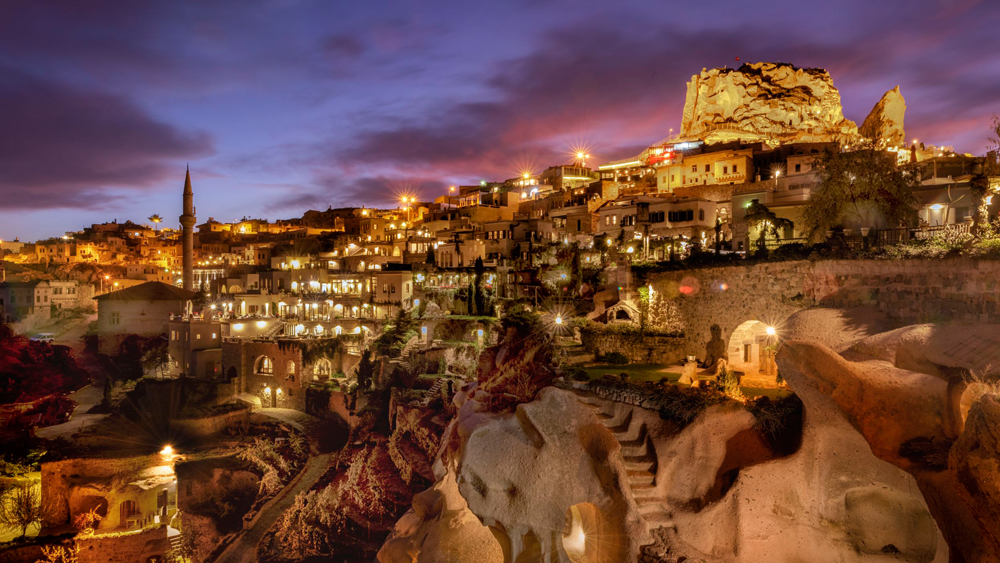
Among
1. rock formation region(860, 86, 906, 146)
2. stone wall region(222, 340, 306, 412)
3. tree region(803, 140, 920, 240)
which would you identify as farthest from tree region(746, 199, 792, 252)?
rock formation region(860, 86, 906, 146)

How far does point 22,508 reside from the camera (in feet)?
73.0

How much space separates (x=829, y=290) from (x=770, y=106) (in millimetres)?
65615

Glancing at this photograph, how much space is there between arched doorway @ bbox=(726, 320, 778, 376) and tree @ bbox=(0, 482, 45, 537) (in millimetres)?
28257

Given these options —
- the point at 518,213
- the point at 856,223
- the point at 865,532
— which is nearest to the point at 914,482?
the point at 865,532

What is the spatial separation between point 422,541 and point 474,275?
23421mm

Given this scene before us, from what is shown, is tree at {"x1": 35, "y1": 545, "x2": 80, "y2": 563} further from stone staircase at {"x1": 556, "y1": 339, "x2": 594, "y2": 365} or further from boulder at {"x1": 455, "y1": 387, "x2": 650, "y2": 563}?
stone staircase at {"x1": 556, "y1": 339, "x2": 594, "y2": 365}

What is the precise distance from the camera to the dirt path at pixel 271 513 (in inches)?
897

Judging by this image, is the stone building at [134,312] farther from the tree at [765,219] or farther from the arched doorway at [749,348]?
the tree at [765,219]

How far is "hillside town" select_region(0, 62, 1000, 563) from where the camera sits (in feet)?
32.7

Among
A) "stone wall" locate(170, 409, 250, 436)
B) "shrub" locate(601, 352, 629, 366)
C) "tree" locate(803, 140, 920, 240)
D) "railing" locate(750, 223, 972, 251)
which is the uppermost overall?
"tree" locate(803, 140, 920, 240)

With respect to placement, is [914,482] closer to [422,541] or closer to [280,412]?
[422,541]

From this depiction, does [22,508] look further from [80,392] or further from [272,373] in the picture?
[80,392]

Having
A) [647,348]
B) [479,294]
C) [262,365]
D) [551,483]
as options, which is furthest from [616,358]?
[262,365]

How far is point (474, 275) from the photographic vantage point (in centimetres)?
3778
